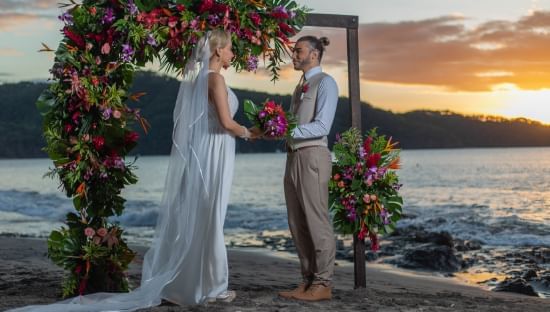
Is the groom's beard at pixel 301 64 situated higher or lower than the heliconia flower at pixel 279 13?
lower

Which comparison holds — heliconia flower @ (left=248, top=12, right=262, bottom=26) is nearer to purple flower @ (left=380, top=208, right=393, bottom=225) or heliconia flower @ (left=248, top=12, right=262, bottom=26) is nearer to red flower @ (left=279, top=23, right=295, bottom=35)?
red flower @ (left=279, top=23, right=295, bottom=35)

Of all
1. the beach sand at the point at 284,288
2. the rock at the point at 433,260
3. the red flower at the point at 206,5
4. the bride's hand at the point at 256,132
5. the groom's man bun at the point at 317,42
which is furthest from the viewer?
the rock at the point at 433,260

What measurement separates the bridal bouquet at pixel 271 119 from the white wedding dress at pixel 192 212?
0.17 metres

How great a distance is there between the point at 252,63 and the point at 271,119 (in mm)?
990

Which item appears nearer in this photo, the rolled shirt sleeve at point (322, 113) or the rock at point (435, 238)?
the rolled shirt sleeve at point (322, 113)

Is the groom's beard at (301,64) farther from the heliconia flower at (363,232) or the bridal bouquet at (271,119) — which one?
the heliconia flower at (363,232)

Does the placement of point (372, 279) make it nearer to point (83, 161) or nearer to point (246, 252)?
point (246, 252)

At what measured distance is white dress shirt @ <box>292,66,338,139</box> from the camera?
5.85 m

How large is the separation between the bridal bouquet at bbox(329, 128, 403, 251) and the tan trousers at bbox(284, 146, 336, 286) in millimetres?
587

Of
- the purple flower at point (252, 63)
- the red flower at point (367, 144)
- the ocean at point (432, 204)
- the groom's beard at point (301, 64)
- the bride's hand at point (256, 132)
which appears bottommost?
the ocean at point (432, 204)

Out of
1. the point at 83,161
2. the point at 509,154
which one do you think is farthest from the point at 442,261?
the point at 509,154

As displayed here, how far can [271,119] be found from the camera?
5.76 metres

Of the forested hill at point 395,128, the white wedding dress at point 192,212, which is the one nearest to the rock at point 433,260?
the white wedding dress at point 192,212

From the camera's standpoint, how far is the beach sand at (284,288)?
19.8 feet
